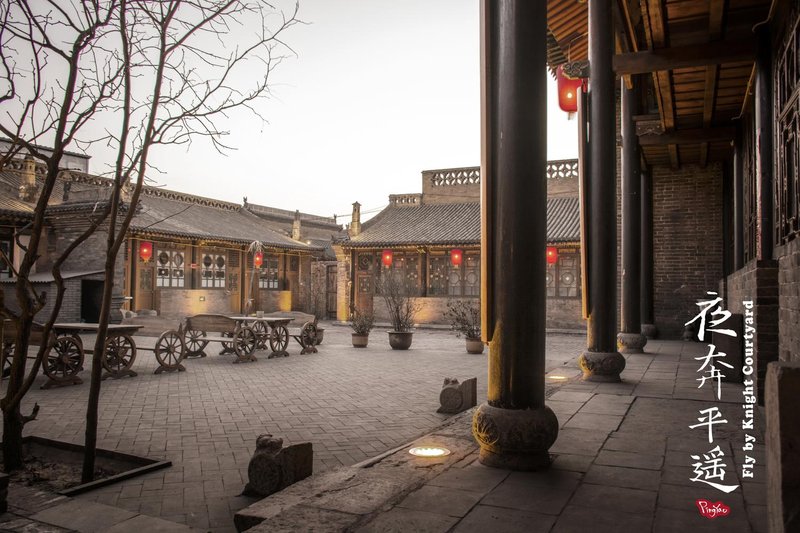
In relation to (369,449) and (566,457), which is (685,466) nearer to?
(566,457)

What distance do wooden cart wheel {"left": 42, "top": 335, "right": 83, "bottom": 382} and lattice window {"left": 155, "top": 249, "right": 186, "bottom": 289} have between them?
12769 millimetres

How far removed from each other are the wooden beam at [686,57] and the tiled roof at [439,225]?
12169mm

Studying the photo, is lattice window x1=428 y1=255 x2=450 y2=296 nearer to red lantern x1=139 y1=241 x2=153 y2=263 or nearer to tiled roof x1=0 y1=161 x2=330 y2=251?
tiled roof x1=0 y1=161 x2=330 y2=251

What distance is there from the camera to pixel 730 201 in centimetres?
1150

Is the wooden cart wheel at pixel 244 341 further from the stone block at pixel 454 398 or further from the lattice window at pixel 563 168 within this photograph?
the lattice window at pixel 563 168

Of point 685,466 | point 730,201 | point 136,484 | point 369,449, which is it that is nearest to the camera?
point 685,466

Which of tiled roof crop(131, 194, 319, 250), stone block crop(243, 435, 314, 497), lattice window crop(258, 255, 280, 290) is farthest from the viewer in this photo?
lattice window crop(258, 255, 280, 290)

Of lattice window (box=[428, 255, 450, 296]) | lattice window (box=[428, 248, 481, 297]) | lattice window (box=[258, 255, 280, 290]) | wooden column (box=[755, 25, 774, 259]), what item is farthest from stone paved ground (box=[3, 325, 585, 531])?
lattice window (box=[258, 255, 280, 290])

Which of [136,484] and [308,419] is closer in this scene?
[136,484]

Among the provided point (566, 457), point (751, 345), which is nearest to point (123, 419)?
point (566, 457)

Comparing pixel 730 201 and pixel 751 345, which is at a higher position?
pixel 730 201

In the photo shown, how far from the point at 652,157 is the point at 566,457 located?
9907mm

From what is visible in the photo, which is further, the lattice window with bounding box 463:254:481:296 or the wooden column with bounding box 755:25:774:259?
the lattice window with bounding box 463:254:481:296

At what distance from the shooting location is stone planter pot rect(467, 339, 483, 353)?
11620 mm
